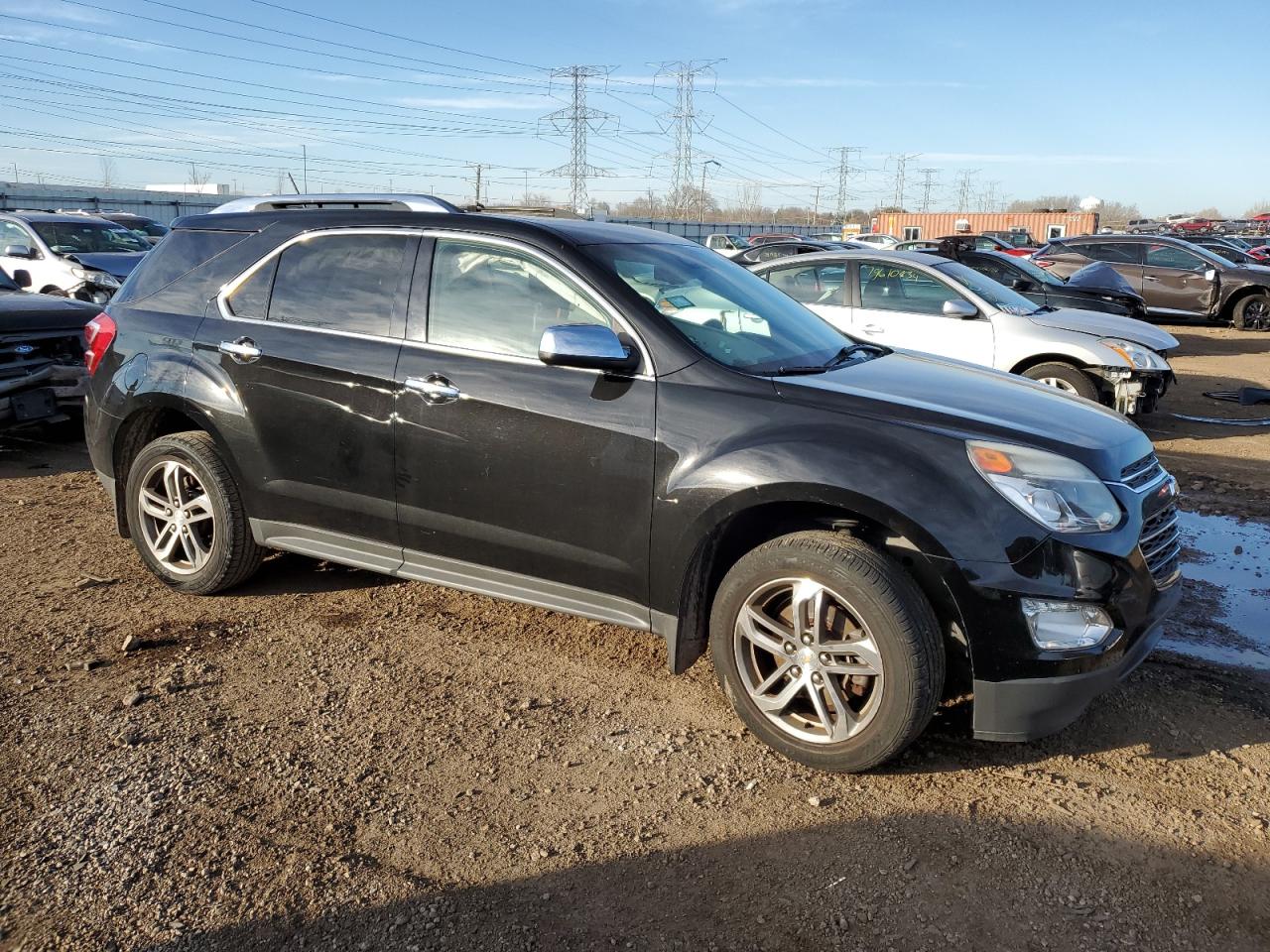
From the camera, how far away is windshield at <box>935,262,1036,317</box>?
9.22m

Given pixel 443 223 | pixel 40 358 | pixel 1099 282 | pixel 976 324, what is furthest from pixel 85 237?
pixel 1099 282

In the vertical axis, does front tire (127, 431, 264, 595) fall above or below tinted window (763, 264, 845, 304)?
below

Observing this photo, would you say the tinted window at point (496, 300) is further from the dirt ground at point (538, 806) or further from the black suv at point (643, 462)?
the dirt ground at point (538, 806)

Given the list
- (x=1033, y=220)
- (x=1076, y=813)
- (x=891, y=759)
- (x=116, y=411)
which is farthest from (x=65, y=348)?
(x=1033, y=220)

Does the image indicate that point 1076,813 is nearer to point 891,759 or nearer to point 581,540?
point 891,759

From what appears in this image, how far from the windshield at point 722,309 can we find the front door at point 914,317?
15.8 ft

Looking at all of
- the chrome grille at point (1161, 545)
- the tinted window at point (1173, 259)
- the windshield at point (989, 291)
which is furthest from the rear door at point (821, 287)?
the tinted window at point (1173, 259)

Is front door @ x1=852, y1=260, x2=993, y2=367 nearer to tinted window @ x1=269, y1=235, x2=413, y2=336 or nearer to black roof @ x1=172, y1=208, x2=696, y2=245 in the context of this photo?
black roof @ x1=172, y1=208, x2=696, y2=245

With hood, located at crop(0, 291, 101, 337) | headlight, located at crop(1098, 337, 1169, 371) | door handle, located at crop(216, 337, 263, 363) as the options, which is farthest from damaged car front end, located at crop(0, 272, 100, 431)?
headlight, located at crop(1098, 337, 1169, 371)

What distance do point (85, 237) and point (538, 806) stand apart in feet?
48.6

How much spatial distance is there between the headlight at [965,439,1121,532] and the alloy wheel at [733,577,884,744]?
2.10 feet

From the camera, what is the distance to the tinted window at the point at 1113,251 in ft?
62.1

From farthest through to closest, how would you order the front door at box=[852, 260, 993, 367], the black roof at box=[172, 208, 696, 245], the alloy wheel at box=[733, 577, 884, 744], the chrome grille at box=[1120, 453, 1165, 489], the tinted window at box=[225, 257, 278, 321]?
1. the front door at box=[852, 260, 993, 367]
2. the tinted window at box=[225, 257, 278, 321]
3. the black roof at box=[172, 208, 696, 245]
4. the chrome grille at box=[1120, 453, 1165, 489]
5. the alloy wheel at box=[733, 577, 884, 744]

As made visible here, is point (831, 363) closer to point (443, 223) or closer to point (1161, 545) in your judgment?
point (1161, 545)
